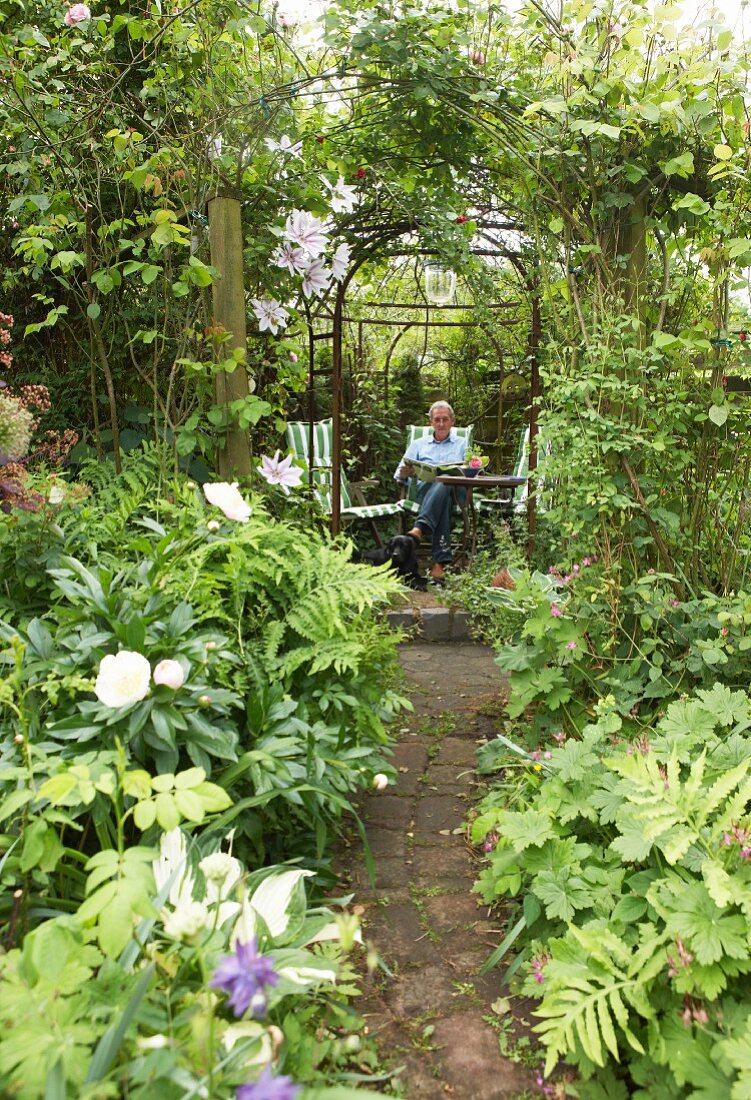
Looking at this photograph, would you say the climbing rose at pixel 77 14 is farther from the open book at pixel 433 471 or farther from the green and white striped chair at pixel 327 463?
the open book at pixel 433 471

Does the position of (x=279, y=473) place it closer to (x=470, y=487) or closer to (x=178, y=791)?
(x=178, y=791)

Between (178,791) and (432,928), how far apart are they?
986 mm

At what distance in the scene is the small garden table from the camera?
16.8 feet

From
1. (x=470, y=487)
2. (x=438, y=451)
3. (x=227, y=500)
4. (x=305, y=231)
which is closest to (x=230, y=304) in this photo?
(x=305, y=231)

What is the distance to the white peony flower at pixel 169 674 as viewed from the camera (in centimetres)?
165

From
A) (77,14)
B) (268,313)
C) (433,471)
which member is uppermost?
(77,14)

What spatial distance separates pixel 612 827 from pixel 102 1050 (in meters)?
1.35

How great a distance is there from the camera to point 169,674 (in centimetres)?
166

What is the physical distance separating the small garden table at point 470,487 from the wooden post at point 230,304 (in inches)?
79.1

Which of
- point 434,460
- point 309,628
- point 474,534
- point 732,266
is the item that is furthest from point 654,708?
point 434,460

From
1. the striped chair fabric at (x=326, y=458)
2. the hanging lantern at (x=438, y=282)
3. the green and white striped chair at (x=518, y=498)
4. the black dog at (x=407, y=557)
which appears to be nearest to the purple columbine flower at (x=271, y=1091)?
the striped chair fabric at (x=326, y=458)

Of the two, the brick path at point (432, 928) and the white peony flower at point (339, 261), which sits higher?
the white peony flower at point (339, 261)

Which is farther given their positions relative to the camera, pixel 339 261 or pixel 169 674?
pixel 339 261

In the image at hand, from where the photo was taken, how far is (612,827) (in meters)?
2.08
